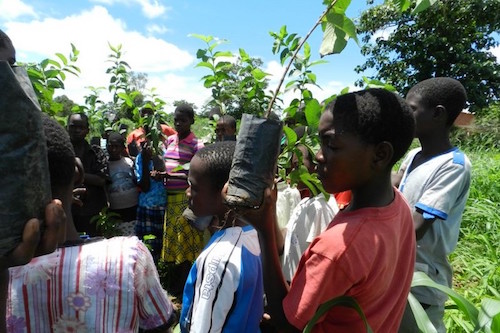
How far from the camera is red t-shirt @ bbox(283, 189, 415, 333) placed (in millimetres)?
1008

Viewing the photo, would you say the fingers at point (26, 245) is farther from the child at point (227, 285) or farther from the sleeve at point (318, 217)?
the sleeve at point (318, 217)

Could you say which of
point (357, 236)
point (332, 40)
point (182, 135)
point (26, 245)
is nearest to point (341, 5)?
point (332, 40)

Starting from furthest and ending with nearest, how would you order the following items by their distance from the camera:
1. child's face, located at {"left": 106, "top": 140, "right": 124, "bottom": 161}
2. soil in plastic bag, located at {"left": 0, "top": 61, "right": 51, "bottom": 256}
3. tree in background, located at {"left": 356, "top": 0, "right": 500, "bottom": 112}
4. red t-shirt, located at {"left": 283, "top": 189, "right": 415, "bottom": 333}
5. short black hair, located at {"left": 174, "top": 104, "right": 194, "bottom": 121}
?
tree in background, located at {"left": 356, "top": 0, "right": 500, "bottom": 112}, child's face, located at {"left": 106, "top": 140, "right": 124, "bottom": 161}, short black hair, located at {"left": 174, "top": 104, "right": 194, "bottom": 121}, red t-shirt, located at {"left": 283, "top": 189, "right": 415, "bottom": 333}, soil in plastic bag, located at {"left": 0, "top": 61, "right": 51, "bottom": 256}

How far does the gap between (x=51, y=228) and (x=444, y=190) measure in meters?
1.66

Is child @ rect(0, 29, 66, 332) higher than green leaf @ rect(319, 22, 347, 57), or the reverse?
green leaf @ rect(319, 22, 347, 57)

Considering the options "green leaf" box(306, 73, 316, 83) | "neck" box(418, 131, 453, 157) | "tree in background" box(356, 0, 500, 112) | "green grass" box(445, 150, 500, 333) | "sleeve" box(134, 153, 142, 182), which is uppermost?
"tree in background" box(356, 0, 500, 112)

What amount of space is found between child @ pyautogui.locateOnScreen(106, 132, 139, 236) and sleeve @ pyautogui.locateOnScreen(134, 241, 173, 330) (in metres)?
2.88

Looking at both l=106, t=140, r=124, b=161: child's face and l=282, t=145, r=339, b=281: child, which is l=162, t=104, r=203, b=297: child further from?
l=282, t=145, r=339, b=281: child

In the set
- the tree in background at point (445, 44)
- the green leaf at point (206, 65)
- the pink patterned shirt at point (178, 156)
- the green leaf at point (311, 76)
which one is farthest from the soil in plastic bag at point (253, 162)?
the tree in background at point (445, 44)

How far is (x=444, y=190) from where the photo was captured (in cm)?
179

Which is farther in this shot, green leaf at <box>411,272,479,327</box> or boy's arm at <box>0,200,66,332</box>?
green leaf at <box>411,272,479,327</box>

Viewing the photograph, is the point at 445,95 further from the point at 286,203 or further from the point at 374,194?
the point at 286,203

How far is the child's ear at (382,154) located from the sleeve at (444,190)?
0.79 metres

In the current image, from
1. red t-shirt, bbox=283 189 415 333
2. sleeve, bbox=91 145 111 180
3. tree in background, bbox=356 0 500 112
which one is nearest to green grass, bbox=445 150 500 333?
red t-shirt, bbox=283 189 415 333
